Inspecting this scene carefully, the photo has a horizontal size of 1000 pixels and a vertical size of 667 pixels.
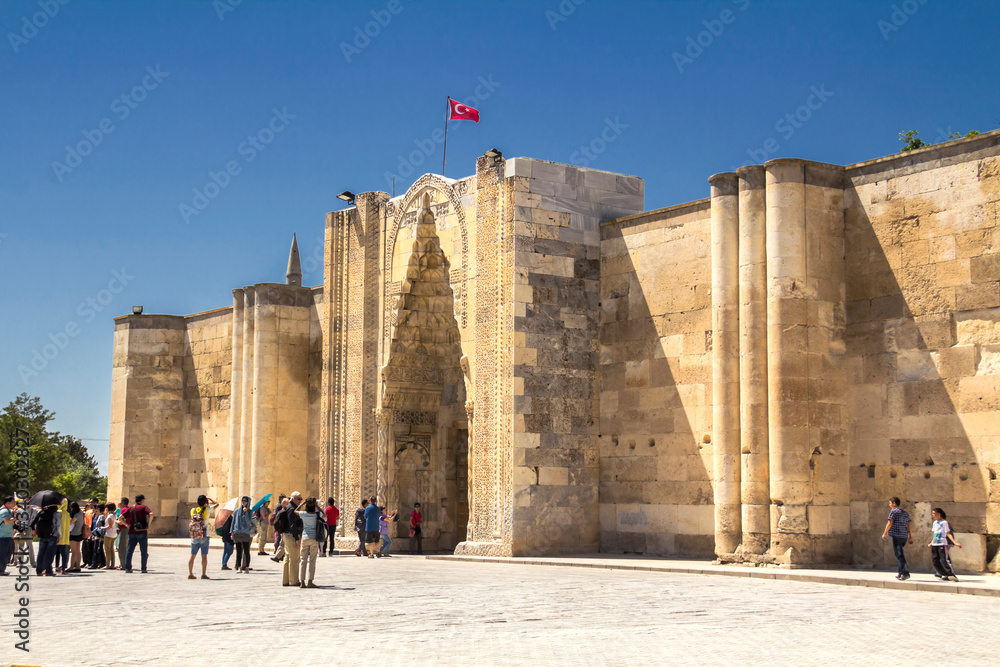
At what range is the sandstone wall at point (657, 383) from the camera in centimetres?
1891

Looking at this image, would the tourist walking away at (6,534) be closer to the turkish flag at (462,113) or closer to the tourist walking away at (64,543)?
the tourist walking away at (64,543)

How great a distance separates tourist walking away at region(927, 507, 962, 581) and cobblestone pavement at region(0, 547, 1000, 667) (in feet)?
3.47

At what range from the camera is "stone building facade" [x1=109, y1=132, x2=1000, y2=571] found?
16078mm

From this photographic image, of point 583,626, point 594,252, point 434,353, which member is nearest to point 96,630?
point 583,626

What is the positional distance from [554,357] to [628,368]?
51.3 inches

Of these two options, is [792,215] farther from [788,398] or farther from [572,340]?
[572,340]

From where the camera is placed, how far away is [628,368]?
20172mm

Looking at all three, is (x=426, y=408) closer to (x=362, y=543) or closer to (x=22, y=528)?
(x=362, y=543)

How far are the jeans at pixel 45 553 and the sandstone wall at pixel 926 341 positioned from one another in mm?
11664

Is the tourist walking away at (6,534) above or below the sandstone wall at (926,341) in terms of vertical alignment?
below

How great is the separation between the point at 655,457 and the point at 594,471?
4.44ft

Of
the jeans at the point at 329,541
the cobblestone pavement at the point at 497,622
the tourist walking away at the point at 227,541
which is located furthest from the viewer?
the jeans at the point at 329,541

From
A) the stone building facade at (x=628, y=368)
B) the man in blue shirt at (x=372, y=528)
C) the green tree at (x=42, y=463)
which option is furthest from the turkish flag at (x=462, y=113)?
the green tree at (x=42, y=463)

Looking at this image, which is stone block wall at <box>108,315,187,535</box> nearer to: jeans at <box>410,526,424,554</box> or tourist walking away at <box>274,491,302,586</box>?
jeans at <box>410,526,424,554</box>
